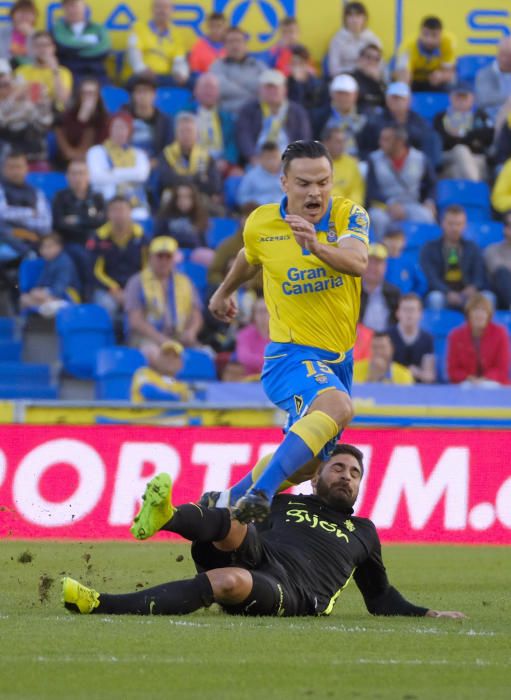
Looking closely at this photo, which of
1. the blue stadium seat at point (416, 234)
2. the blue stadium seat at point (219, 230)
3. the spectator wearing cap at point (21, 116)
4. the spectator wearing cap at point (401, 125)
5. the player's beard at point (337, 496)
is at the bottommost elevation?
the player's beard at point (337, 496)

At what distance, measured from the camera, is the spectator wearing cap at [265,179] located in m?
17.8

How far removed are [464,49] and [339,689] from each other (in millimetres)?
16842

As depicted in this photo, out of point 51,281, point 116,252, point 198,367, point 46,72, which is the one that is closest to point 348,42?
point 46,72

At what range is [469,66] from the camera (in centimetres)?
2100

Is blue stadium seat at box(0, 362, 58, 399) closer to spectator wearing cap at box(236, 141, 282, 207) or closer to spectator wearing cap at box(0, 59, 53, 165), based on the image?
spectator wearing cap at box(0, 59, 53, 165)

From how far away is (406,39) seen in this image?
20469 millimetres

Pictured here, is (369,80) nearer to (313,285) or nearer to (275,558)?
(313,285)

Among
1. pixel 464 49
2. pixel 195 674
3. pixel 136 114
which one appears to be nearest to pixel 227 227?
pixel 136 114

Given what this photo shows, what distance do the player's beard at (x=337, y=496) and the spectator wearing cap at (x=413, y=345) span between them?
7.78 metres

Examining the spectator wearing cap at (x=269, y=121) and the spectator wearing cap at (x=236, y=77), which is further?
the spectator wearing cap at (x=236, y=77)

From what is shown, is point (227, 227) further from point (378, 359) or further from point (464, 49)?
point (464, 49)

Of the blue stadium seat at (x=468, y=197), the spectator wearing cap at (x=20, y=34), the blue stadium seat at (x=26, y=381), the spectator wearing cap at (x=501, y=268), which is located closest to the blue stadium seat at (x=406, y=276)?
the spectator wearing cap at (x=501, y=268)

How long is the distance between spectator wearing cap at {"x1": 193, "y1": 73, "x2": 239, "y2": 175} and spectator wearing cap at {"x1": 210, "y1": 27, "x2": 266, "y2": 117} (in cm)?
26

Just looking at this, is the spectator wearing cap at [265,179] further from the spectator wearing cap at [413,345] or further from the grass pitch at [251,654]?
the grass pitch at [251,654]
